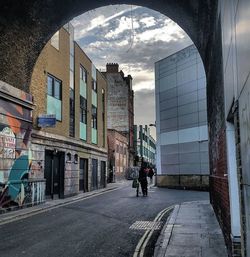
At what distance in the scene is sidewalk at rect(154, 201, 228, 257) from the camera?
841 cm

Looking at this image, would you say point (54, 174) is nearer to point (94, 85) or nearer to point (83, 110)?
point (83, 110)

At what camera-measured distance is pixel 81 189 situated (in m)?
29.8

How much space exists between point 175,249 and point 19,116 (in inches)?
445

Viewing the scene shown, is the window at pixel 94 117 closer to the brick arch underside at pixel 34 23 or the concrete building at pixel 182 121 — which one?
the concrete building at pixel 182 121

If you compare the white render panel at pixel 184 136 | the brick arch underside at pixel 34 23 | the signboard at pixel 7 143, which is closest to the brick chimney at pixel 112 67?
the white render panel at pixel 184 136

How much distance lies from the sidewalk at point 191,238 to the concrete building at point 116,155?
130ft

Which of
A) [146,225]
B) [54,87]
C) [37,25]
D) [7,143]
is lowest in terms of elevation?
[146,225]

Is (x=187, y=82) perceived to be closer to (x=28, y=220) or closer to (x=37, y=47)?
(x=37, y=47)

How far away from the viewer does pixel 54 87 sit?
942 inches

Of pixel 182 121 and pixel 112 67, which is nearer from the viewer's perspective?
pixel 182 121

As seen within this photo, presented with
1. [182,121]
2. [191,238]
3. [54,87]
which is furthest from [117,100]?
[191,238]

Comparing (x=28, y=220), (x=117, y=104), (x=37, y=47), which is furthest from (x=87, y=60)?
(x=117, y=104)

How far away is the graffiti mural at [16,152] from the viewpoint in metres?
16.4

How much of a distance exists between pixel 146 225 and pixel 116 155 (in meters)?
45.3
